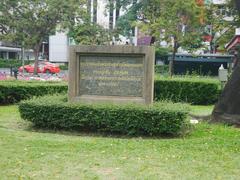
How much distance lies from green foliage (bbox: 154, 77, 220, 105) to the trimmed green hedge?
7530 millimetres

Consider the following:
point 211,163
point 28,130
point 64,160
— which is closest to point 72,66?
point 28,130

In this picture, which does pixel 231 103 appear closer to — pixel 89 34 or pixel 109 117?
pixel 109 117

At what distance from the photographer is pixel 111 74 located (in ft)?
36.1

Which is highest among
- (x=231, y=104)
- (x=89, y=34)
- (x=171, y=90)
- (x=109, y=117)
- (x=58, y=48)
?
(x=89, y=34)

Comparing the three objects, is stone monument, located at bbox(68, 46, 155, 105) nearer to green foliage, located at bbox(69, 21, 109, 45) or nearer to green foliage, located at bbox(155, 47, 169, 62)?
green foliage, located at bbox(69, 21, 109, 45)

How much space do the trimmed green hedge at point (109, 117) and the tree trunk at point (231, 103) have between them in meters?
1.45

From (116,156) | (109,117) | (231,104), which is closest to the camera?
(116,156)

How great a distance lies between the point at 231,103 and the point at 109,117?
3.24 meters

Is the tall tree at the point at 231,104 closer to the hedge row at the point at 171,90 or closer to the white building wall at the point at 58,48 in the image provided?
the hedge row at the point at 171,90

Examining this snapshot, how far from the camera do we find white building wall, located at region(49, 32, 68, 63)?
73.1m

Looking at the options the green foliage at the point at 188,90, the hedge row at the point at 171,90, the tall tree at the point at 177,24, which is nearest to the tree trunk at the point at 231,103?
the hedge row at the point at 171,90

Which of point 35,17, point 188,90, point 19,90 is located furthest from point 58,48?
point 19,90

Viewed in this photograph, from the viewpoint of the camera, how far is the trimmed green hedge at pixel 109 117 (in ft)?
31.1

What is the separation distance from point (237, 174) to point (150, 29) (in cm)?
3076
